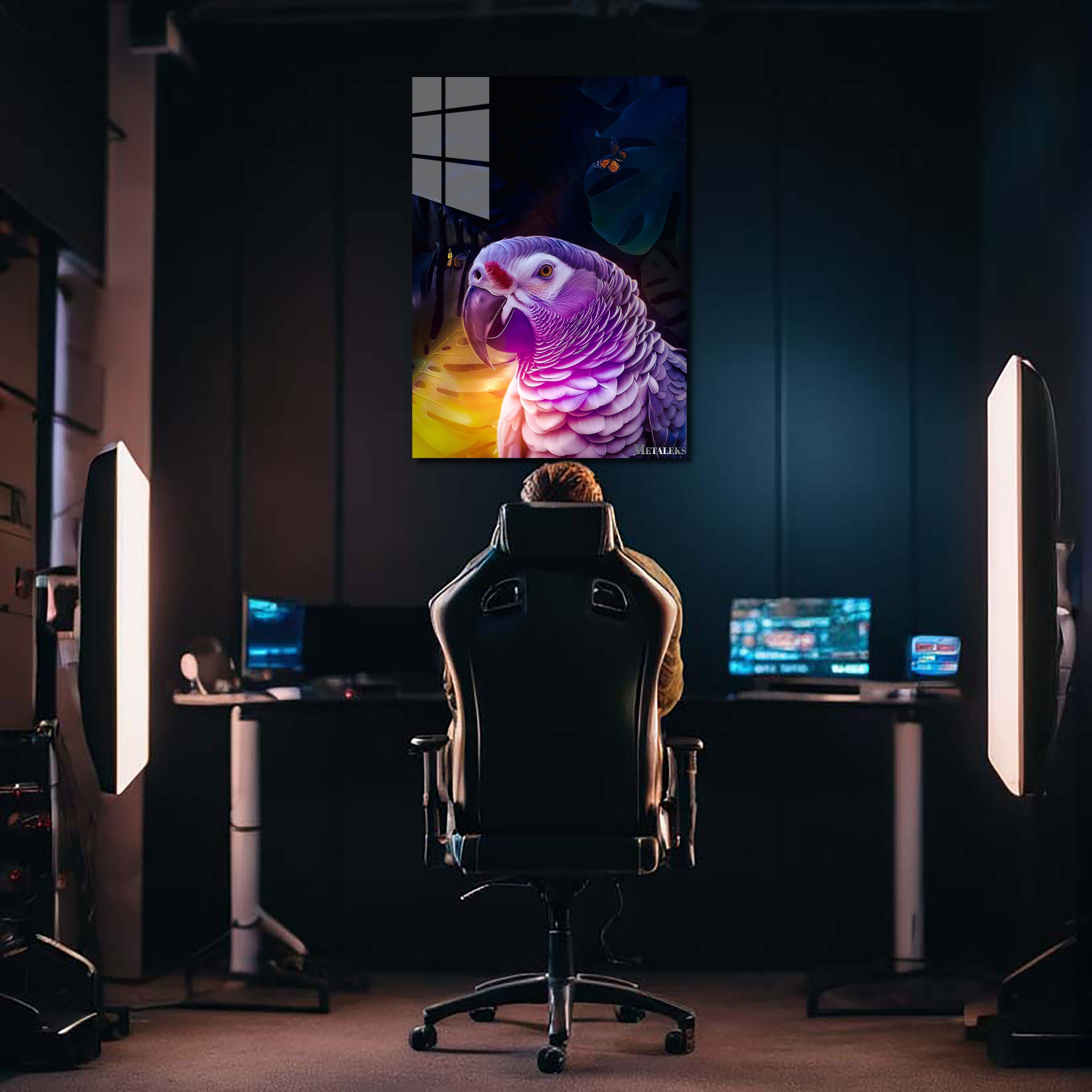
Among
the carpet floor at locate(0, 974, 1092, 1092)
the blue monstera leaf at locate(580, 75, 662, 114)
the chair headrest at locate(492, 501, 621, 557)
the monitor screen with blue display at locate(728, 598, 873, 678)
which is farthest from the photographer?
the blue monstera leaf at locate(580, 75, 662, 114)

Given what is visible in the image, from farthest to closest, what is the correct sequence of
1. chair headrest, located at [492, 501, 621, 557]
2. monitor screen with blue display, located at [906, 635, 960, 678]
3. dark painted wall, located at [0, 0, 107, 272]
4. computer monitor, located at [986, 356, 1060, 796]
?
monitor screen with blue display, located at [906, 635, 960, 678], dark painted wall, located at [0, 0, 107, 272], chair headrest, located at [492, 501, 621, 557], computer monitor, located at [986, 356, 1060, 796]

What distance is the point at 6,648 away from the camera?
15.0 ft

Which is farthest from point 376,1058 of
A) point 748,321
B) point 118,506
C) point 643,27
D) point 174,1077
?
point 643,27

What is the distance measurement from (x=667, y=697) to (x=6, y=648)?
7.01ft

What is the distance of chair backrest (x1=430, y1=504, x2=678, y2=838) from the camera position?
349cm

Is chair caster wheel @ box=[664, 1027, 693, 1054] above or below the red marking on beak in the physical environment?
below

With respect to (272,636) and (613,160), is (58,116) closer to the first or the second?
(272,636)

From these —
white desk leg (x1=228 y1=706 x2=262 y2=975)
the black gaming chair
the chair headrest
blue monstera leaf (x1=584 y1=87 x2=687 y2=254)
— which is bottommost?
white desk leg (x1=228 y1=706 x2=262 y2=975)

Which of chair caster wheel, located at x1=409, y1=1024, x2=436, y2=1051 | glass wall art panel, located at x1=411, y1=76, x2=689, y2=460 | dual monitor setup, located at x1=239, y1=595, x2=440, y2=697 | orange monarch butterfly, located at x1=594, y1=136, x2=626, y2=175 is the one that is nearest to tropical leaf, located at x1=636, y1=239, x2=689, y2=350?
glass wall art panel, located at x1=411, y1=76, x2=689, y2=460

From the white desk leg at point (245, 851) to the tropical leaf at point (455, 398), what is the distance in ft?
4.31

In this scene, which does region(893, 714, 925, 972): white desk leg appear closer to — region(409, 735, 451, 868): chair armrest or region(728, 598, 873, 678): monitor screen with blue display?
region(728, 598, 873, 678): monitor screen with blue display

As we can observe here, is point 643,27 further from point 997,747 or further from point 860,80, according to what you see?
point 997,747

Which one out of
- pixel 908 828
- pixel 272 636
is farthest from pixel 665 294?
pixel 908 828

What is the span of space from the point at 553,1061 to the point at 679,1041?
414mm
